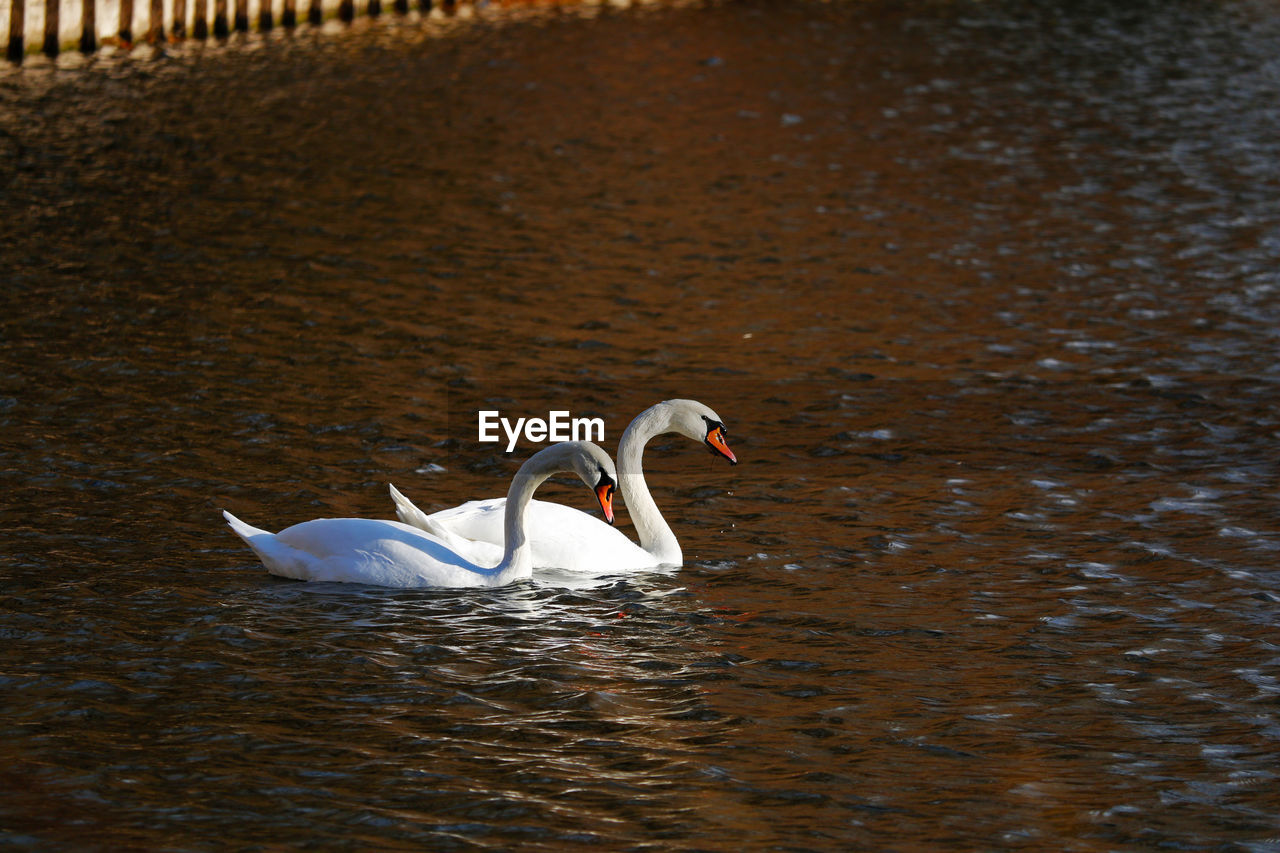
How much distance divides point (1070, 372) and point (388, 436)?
638cm

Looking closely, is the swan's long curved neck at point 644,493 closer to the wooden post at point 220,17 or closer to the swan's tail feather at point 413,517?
the swan's tail feather at point 413,517

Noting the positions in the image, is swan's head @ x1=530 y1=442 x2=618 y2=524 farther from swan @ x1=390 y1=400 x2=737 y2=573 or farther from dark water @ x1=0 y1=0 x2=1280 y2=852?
dark water @ x1=0 y1=0 x2=1280 y2=852

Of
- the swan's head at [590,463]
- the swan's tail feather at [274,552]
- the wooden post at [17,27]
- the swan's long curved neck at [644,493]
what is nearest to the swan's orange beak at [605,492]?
the swan's head at [590,463]

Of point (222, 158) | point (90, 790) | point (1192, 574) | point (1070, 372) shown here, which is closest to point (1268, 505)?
point (1192, 574)

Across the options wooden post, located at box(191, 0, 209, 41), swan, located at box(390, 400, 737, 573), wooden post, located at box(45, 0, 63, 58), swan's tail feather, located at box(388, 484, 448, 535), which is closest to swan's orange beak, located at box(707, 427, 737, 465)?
swan, located at box(390, 400, 737, 573)

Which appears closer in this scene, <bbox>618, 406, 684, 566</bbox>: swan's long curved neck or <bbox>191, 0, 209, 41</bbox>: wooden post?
<bbox>618, 406, 684, 566</bbox>: swan's long curved neck

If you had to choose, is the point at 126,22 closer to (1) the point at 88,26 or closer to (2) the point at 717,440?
(1) the point at 88,26

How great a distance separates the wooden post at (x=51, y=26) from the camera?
87.9 ft

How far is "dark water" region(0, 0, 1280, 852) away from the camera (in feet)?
24.6

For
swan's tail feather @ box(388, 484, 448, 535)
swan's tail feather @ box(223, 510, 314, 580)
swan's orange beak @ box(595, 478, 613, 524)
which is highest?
swan's orange beak @ box(595, 478, 613, 524)

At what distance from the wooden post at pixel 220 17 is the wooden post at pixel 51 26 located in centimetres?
420

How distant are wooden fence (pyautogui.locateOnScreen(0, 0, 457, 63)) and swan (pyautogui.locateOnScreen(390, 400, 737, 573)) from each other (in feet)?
64.5

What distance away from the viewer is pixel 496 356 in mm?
14836

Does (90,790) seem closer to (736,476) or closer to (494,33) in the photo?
(736,476)
